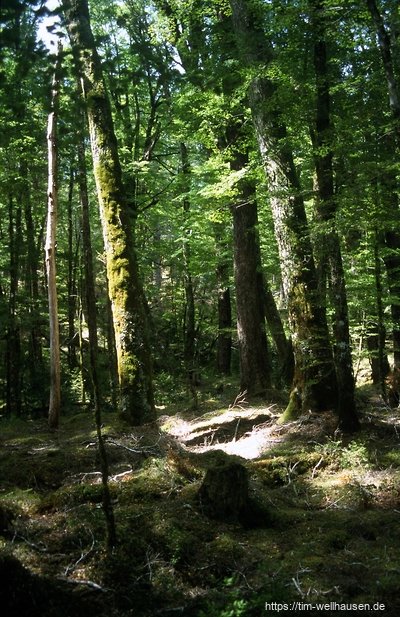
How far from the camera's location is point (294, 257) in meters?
8.35

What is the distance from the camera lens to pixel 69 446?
25.3 ft

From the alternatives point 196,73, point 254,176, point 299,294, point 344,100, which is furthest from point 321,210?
point 196,73

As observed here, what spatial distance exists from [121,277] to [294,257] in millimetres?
3118

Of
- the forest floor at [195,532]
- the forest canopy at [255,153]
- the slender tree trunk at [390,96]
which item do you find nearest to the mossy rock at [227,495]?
the forest floor at [195,532]

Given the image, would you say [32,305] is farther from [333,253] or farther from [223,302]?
[333,253]

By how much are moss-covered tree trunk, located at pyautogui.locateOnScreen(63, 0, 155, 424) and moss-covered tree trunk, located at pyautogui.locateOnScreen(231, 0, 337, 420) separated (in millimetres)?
2654

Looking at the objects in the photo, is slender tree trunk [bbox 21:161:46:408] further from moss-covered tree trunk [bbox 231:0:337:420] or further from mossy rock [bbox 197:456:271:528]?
mossy rock [bbox 197:456:271:528]

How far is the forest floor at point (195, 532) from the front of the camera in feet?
11.0

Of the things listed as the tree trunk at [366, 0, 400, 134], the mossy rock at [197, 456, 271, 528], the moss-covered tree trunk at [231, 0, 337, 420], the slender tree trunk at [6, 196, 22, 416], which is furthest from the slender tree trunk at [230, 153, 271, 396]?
the mossy rock at [197, 456, 271, 528]

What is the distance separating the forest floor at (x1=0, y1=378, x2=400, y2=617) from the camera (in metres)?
3.37

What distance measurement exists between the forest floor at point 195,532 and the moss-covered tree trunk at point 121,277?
3.39ft

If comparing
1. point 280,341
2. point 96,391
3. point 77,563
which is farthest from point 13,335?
point 77,563

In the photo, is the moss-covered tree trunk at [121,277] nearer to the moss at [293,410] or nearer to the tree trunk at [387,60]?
the moss at [293,410]

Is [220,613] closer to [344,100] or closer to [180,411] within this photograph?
[344,100]
